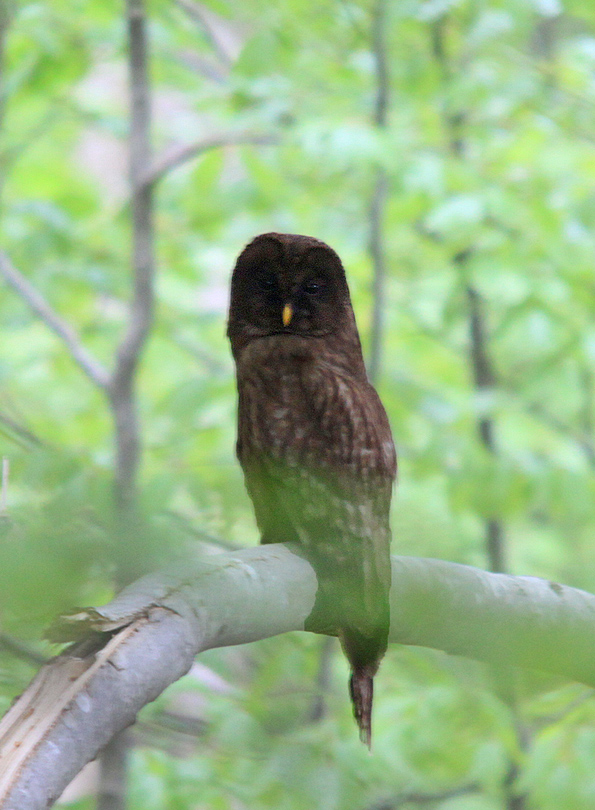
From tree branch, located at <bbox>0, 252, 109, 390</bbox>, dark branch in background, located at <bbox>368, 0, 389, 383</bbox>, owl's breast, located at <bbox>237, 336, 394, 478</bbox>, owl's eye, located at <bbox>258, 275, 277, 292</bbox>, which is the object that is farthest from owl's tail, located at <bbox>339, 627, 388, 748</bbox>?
dark branch in background, located at <bbox>368, 0, 389, 383</bbox>

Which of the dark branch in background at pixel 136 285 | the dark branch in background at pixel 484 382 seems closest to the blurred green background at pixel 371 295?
the dark branch in background at pixel 484 382

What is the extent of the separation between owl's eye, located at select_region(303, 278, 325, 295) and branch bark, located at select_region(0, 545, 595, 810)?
0.61 meters

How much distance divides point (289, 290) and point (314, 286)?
6 centimetres

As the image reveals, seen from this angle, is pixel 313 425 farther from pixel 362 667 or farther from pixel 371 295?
pixel 371 295

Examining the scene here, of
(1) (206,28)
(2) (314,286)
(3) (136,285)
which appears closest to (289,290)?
(2) (314,286)

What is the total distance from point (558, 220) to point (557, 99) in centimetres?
114

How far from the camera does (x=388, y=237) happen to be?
4.84m

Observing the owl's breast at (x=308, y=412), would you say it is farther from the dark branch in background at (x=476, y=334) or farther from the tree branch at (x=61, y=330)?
the dark branch in background at (x=476, y=334)

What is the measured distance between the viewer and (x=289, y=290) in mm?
1933

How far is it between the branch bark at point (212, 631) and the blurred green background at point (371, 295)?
0.11 metres

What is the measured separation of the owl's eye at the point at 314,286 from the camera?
1954 millimetres

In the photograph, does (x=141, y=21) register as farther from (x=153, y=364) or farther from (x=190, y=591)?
(x=190, y=591)

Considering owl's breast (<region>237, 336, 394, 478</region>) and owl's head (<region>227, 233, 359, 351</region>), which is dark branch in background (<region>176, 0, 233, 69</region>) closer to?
owl's head (<region>227, 233, 359, 351</region>)

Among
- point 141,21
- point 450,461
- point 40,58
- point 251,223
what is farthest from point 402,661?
point 251,223
